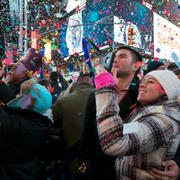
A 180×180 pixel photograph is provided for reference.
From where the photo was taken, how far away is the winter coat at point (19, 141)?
316 cm

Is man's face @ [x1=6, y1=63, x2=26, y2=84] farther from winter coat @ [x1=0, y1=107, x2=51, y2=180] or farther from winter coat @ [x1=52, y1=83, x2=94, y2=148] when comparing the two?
winter coat @ [x1=0, y1=107, x2=51, y2=180]

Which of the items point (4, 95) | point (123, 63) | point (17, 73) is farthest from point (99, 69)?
point (17, 73)

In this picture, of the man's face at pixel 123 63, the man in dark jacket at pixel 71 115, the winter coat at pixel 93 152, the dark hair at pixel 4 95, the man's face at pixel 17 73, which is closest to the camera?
the winter coat at pixel 93 152

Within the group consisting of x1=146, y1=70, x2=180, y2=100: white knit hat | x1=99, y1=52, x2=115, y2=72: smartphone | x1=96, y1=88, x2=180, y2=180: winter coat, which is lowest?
x1=96, y1=88, x2=180, y2=180: winter coat

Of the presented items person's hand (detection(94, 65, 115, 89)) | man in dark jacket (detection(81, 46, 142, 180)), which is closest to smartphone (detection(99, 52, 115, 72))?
man in dark jacket (detection(81, 46, 142, 180))

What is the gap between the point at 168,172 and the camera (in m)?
2.51

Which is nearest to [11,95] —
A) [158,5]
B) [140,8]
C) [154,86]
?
[154,86]

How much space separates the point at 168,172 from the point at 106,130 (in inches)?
20.4

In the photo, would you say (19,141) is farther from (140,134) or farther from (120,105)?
(140,134)

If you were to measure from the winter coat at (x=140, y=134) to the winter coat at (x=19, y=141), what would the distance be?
0.97m

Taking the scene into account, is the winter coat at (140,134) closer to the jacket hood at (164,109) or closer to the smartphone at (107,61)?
the jacket hood at (164,109)

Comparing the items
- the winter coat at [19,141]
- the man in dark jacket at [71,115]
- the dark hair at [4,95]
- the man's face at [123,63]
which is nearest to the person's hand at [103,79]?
the man's face at [123,63]

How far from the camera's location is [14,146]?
3.20m

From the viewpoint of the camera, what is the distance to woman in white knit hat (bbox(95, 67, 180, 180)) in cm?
233
